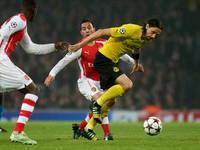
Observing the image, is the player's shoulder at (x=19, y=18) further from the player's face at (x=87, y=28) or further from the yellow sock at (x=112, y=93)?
the player's face at (x=87, y=28)

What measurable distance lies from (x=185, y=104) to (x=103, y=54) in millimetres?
11164

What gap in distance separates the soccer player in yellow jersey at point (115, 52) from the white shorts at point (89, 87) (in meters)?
0.38

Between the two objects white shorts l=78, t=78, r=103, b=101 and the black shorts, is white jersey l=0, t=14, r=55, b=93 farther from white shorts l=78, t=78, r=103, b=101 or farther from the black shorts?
white shorts l=78, t=78, r=103, b=101

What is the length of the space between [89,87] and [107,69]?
2.80ft

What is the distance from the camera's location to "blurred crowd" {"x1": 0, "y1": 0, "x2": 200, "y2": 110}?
1617 cm

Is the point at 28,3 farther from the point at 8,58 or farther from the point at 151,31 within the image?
the point at 151,31

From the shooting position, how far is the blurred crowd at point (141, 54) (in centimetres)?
1617

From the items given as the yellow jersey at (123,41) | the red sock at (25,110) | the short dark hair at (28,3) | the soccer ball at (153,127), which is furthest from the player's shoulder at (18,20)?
the soccer ball at (153,127)

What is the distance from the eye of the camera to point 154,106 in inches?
626

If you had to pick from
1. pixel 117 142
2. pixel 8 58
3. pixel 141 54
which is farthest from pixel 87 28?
pixel 141 54

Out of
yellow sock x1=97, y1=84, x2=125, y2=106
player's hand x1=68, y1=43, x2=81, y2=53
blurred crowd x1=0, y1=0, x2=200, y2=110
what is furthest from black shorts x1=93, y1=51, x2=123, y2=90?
blurred crowd x1=0, y1=0, x2=200, y2=110

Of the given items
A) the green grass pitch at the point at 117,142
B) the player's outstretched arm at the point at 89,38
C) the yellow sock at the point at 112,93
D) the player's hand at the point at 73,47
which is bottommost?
the green grass pitch at the point at 117,142

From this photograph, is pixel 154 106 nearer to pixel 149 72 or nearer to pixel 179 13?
pixel 149 72

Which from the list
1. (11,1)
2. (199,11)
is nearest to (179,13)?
(199,11)
